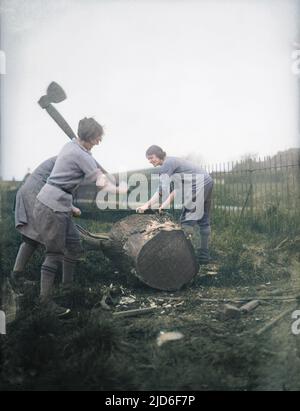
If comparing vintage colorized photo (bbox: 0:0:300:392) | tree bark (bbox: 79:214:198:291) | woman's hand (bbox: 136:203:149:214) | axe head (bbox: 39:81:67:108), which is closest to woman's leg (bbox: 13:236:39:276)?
vintage colorized photo (bbox: 0:0:300:392)

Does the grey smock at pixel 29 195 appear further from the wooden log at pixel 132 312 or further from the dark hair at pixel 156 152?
the wooden log at pixel 132 312

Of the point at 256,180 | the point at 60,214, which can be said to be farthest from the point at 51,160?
the point at 256,180

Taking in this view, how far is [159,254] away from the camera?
3.91 metres

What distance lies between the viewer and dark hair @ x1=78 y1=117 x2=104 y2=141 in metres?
3.49

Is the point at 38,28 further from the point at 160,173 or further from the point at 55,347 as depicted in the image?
the point at 55,347

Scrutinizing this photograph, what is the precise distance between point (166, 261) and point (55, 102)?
1933 millimetres

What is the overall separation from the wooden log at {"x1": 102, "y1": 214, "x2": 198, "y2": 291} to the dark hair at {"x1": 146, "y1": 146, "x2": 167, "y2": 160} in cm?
65

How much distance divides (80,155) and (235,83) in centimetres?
174

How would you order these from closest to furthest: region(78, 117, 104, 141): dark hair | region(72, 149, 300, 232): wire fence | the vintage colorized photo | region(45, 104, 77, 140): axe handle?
1. the vintage colorized photo
2. region(78, 117, 104, 141): dark hair
3. region(45, 104, 77, 140): axe handle
4. region(72, 149, 300, 232): wire fence

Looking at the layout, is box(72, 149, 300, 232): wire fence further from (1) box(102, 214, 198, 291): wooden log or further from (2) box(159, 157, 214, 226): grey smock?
(1) box(102, 214, 198, 291): wooden log

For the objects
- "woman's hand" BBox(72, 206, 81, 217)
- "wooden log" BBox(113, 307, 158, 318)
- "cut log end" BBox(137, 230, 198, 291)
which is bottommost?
"wooden log" BBox(113, 307, 158, 318)

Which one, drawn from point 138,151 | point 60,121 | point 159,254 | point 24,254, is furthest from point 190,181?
point 24,254

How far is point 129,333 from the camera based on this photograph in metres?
3.13

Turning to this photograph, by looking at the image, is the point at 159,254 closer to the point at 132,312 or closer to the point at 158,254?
the point at 158,254
